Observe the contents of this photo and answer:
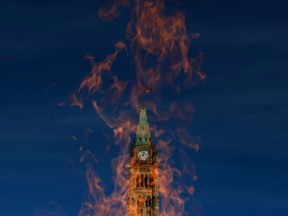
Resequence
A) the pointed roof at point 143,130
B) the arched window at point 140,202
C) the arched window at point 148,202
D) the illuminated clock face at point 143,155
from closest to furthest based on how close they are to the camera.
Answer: the arched window at point 148,202 → the arched window at point 140,202 → the illuminated clock face at point 143,155 → the pointed roof at point 143,130

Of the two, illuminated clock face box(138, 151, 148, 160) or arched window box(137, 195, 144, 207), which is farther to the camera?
illuminated clock face box(138, 151, 148, 160)

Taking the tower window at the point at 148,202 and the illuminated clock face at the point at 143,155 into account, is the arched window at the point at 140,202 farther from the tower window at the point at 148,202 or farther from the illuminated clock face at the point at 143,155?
the illuminated clock face at the point at 143,155

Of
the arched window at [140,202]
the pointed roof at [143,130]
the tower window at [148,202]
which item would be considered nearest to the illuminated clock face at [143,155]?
the pointed roof at [143,130]

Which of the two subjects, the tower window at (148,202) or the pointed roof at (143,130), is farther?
the pointed roof at (143,130)

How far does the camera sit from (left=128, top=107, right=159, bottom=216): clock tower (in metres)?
139

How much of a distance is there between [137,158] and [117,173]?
4214 centimetres

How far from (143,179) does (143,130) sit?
14677 millimetres

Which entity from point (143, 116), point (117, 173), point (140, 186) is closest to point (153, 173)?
point (140, 186)

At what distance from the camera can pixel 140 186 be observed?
141m

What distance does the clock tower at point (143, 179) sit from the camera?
13862cm

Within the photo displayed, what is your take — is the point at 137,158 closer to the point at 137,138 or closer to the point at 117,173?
the point at 137,138

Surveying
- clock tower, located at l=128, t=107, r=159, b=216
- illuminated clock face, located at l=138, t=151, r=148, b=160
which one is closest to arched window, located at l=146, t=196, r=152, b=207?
clock tower, located at l=128, t=107, r=159, b=216

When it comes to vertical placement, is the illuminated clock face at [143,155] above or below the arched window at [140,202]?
above

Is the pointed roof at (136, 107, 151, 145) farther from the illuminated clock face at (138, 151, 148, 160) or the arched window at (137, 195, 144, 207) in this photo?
the arched window at (137, 195, 144, 207)
